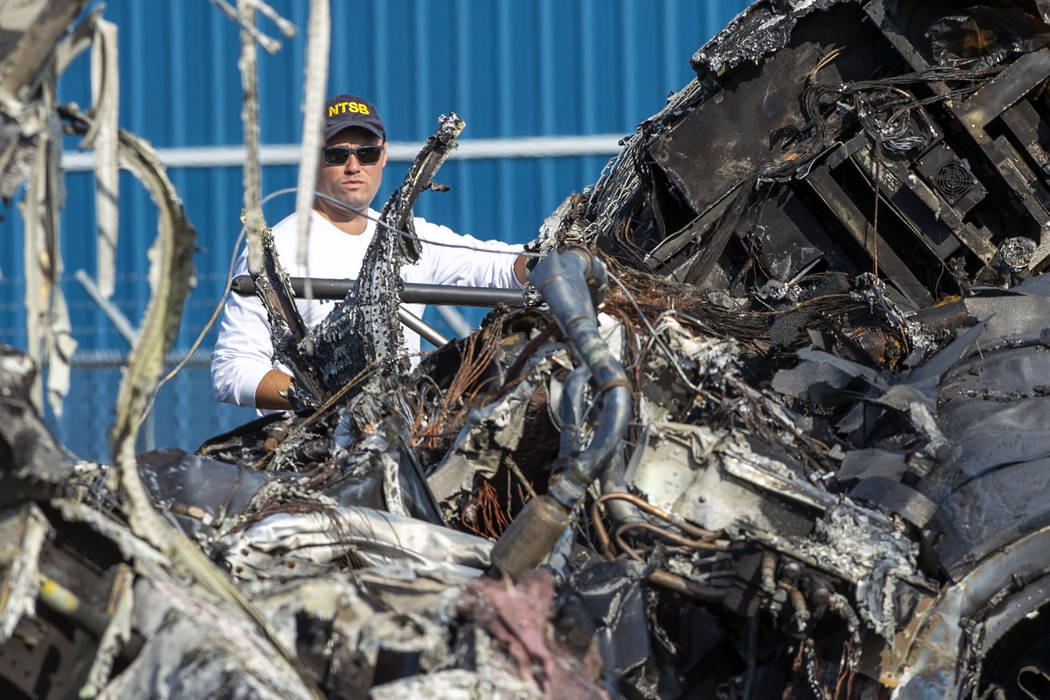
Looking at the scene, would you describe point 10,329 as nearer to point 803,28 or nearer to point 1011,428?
point 803,28

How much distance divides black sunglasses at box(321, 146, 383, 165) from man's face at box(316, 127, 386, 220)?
0.02 meters

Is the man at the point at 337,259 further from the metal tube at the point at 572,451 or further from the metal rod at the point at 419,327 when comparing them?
the metal tube at the point at 572,451

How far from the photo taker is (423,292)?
4.62 m

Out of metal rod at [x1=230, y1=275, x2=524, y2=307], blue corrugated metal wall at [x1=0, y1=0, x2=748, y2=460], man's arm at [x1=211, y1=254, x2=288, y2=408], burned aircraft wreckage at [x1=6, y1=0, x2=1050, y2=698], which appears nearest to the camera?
burned aircraft wreckage at [x1=6, y1=0, x2=1050, y2=698]

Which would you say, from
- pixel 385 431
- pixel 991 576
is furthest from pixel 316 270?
pixel 991 576

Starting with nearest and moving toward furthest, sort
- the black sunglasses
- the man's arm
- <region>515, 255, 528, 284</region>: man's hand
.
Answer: the man's arm, <region>515, 255, 528, 284</region>: man's hand, the black sunglasses

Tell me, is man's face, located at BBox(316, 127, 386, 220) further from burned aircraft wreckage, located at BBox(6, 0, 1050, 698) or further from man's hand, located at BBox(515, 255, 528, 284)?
burned aircraft wreckage, located at BBox(6, 0, 1050, 698)

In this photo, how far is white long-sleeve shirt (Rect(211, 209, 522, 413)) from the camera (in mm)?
5266

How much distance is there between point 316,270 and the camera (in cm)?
550

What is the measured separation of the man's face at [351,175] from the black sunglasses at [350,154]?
2 cm

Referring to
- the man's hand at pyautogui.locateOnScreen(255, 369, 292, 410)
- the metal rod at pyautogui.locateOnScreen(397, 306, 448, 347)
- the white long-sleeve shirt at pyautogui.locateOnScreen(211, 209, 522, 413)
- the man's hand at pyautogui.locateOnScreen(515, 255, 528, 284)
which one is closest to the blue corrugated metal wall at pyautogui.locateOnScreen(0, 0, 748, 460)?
the white long-sleeve shirt at pyautogui.locateOnScreen(211, 209, 522, 413)

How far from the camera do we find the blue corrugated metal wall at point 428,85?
977cm

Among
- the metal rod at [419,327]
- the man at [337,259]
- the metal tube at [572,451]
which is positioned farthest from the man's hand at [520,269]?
the metal tube at [572,451]

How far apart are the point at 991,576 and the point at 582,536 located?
1.04 metres
